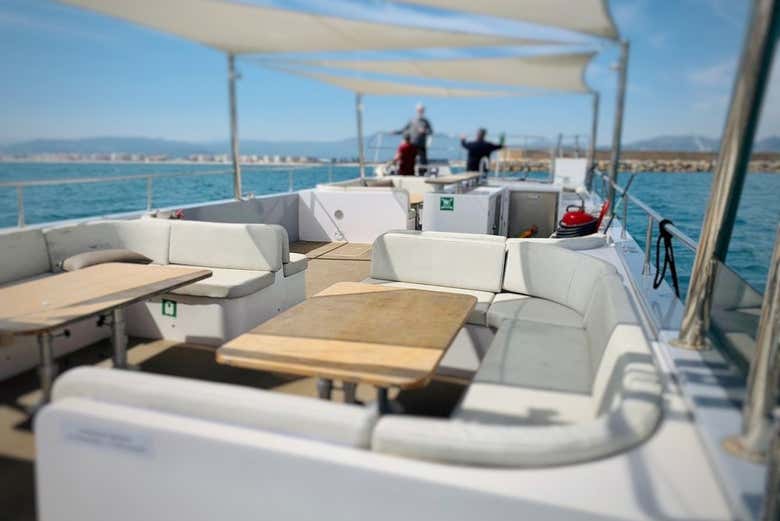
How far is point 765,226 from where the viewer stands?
4.94 ft

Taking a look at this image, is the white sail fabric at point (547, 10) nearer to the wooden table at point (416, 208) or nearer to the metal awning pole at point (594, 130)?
the wooden table at point (416, 208)

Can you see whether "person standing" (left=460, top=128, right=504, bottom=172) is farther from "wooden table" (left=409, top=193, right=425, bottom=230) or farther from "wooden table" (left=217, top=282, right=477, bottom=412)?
"wooden table" (left=217, top=282, right=477, bottom=412)

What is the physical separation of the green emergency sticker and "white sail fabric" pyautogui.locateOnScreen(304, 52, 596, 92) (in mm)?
4547

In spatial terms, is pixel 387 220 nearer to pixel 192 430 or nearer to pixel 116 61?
pixel 192 430

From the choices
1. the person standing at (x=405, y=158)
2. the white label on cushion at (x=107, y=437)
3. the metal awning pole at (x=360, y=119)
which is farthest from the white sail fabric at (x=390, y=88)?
the white label on cushion at (x=107, y=437)

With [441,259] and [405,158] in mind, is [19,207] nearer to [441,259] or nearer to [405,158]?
[441,259]

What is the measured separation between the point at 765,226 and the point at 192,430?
62.8 inches

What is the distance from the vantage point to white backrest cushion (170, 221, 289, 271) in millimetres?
3369

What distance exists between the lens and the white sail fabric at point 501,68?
684 cm

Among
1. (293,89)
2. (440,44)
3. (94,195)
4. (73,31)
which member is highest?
(73,31)

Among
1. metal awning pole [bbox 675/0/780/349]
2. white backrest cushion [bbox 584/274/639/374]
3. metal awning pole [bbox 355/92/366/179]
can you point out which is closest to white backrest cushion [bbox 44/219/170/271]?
white backrest cushion [bbox 584/274/639/374]

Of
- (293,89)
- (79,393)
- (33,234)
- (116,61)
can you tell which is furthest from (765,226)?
(116,61)

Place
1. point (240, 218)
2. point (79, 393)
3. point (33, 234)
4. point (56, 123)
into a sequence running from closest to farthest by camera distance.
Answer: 1. point (79, 393)
2. point (33, 234)
3. point (240, 218)
4. point (56, 123)

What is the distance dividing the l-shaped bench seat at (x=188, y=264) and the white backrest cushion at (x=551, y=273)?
4.82ft
